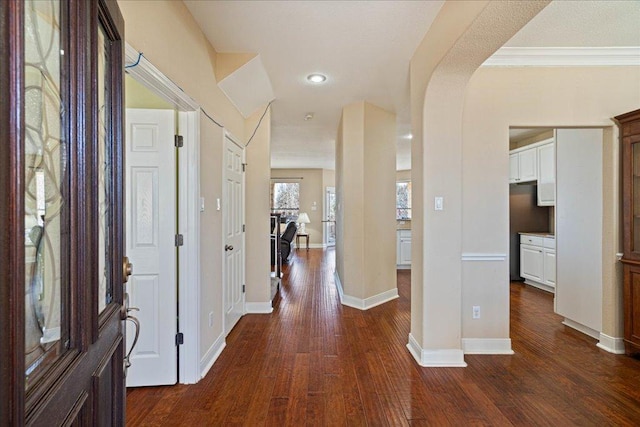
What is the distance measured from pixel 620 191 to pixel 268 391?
11.0 ft

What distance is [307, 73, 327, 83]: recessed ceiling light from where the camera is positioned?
3.13 meters

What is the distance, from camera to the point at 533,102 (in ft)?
Answer: 9.04

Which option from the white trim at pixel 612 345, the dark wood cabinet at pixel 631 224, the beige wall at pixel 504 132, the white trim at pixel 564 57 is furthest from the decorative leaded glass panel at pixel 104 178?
the white trim at pixel 612 345

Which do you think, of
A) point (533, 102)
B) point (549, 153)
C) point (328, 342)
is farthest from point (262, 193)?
point (549, 153)

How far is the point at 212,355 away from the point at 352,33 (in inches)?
109

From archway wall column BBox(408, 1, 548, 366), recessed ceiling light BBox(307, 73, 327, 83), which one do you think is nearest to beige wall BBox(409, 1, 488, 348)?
archway wall column BBox(408, 1, 548, 366)

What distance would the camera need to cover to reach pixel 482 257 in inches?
107

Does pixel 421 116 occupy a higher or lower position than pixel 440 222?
higher

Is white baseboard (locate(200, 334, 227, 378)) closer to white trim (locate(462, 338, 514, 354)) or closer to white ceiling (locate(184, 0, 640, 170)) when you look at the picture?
white trim (locate(462, 338, 514, 354))

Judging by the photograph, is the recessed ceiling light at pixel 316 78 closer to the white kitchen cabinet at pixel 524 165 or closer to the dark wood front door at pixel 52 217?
the dark wood front door at pixel 52 217

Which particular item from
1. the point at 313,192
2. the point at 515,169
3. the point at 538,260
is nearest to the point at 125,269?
the point at 538,260

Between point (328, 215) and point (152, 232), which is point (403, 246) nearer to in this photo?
point (328, 215)

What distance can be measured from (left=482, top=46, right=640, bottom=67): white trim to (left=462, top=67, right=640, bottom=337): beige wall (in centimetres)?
5

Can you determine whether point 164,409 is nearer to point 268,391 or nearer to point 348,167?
point 268,391
